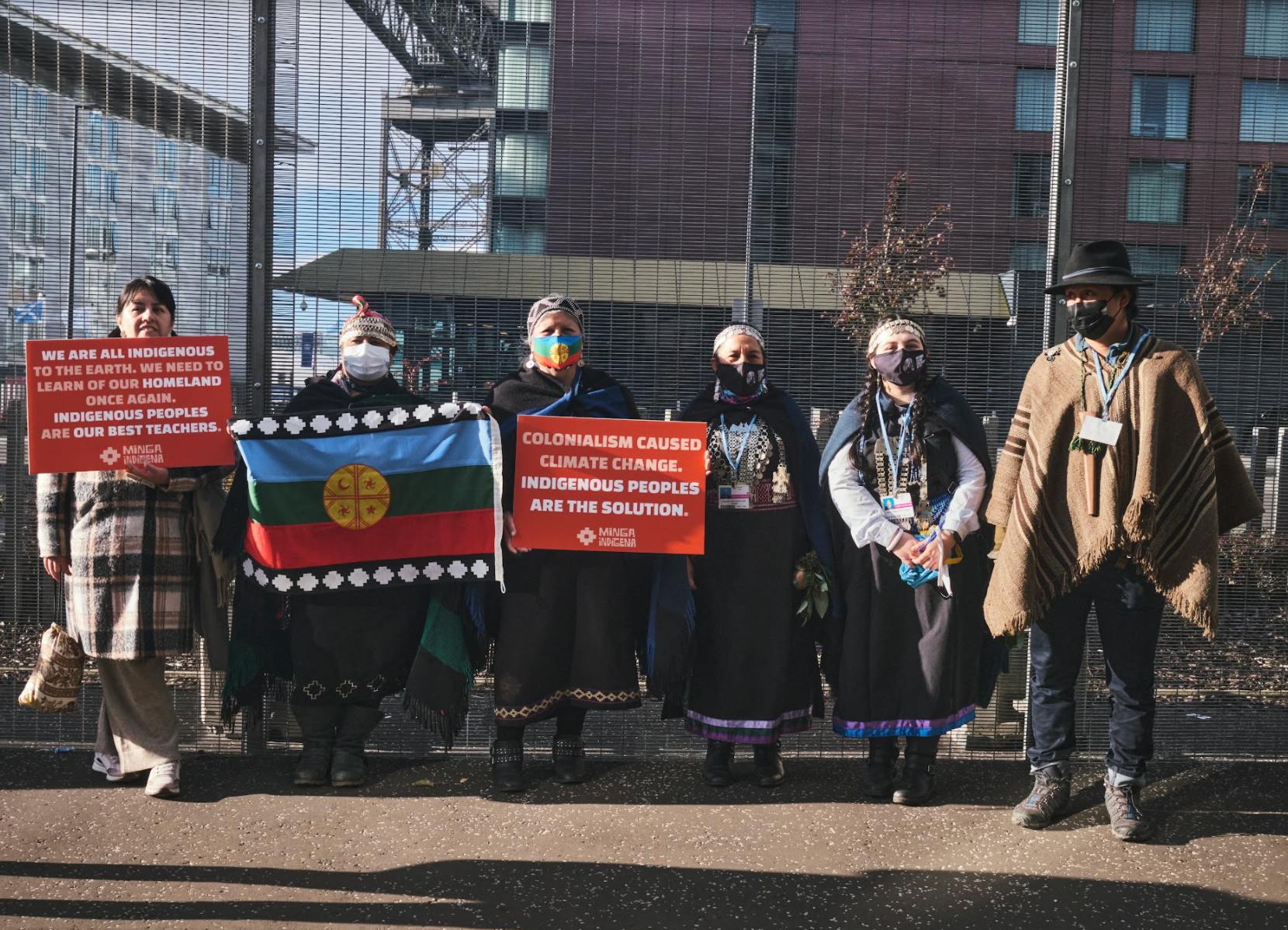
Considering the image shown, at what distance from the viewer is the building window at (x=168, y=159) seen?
5656 millimetres

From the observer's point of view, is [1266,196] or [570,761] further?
[1266,196]

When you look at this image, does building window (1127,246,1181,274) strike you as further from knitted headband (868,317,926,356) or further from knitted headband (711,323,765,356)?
knitted headband (711,323,765,356)

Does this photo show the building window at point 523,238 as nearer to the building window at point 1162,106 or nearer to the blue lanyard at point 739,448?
the blue lanyard at point 739,448

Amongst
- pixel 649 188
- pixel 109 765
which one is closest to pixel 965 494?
pixel 649 188

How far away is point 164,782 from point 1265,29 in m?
5.89

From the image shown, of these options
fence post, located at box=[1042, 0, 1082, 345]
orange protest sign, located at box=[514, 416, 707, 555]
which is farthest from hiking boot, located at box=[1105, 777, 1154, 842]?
fence post, located at box=[1042, 0, 1082, 345]

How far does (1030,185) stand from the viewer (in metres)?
5.80

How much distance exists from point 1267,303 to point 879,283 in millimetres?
1820

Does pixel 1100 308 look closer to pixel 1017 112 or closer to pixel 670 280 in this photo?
pixel 1017 112

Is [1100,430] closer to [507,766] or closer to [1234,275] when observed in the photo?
[1234,275]

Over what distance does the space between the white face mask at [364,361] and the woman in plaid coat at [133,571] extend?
0.71 metres

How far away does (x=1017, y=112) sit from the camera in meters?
5.83

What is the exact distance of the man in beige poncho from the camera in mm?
4551

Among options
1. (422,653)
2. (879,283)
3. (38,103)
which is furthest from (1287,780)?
(38,103)
